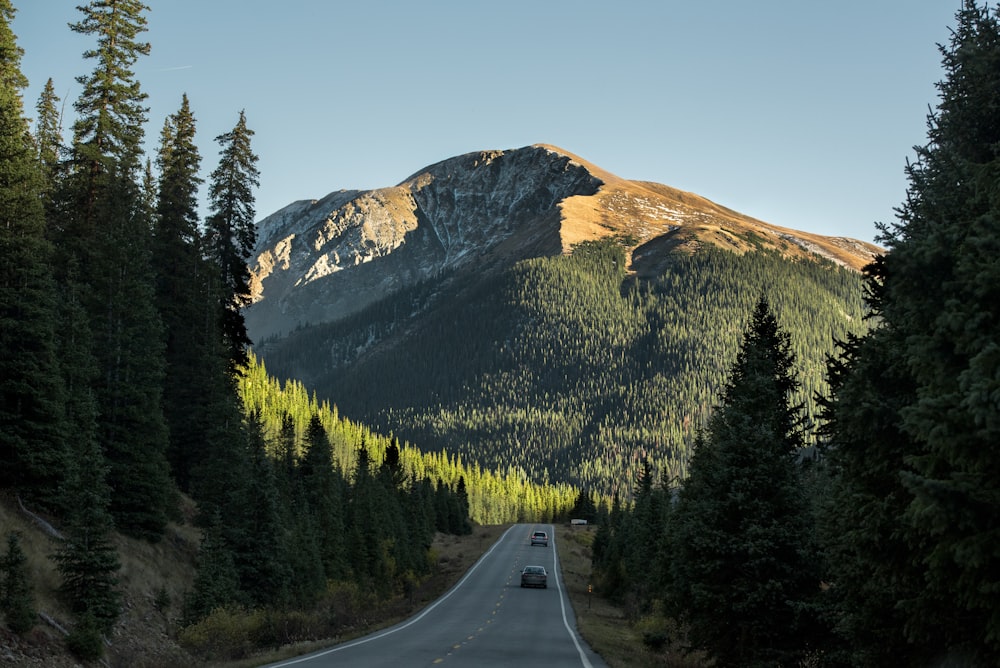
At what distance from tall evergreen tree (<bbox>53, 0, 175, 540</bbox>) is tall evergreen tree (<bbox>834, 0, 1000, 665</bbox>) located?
24076mm

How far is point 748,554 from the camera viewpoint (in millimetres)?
17234

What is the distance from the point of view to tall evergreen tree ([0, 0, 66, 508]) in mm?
22844

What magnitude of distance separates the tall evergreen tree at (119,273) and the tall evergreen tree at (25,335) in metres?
3.34

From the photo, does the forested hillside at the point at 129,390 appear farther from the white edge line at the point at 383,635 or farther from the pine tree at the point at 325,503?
the white edge line at the point at 383,635

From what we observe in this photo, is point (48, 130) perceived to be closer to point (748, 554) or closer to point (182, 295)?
point (182, 295)

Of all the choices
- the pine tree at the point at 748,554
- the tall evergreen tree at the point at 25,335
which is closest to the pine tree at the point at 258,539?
the tall evergreen tree at the point at 25,335

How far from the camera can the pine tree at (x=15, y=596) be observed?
57.8 ft

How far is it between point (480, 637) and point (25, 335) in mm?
16512

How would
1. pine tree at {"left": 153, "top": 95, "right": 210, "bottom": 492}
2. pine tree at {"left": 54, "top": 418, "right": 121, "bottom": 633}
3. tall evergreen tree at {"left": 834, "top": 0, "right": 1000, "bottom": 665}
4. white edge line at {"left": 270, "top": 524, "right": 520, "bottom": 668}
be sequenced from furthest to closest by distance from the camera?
pine tree at {"left": 153, "top": 95, "right": 210, "bottom": 492} → pine tree at {"left": 54, "top": 418, "right": 121, "bottom": 633} → white edge line at {"left": 270, "top": 524, "right": 520, "bottom": 668} → tall evergreen tree at {"left": 834, "top": 0, "right": 1000, "bottom": 665}

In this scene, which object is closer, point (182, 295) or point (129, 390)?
point (129, 390)

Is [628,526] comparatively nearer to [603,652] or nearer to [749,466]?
[603,652]

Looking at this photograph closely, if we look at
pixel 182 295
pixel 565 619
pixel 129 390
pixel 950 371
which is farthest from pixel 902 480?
pixel 182 295

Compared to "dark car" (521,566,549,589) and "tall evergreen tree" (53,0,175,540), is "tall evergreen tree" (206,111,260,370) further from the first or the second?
"dark car" (521,566,549,589)

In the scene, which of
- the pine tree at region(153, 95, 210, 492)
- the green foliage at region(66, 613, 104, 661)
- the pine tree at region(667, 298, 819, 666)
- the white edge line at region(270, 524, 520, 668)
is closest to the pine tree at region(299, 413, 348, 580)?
the white edge line at region(270, 524, 520, 668)
